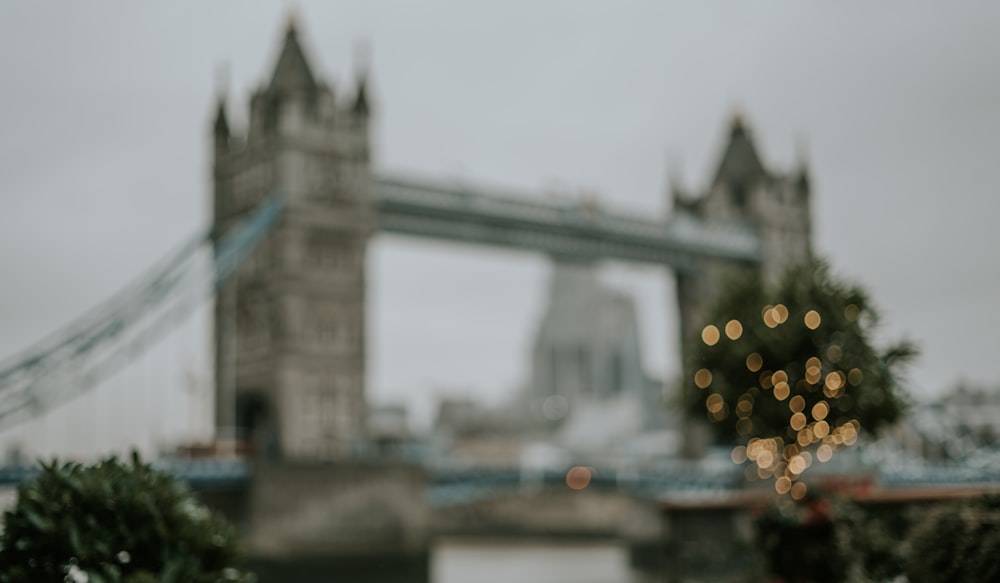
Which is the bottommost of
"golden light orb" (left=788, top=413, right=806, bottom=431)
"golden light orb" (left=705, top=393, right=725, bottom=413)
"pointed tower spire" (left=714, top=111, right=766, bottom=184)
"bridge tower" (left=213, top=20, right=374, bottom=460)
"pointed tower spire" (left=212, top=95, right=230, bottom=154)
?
"golden light orb" (left=788, top=413, right=806, bottom=431)

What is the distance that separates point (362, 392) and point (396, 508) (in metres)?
5.98

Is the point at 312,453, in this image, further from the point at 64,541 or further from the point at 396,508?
the point at 64,541

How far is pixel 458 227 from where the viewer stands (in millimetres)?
46469

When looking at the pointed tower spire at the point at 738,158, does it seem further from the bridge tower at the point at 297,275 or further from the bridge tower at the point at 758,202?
the bridge tower at the point at 297,275

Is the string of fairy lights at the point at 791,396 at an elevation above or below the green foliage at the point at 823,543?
above

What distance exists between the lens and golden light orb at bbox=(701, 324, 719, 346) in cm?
2102

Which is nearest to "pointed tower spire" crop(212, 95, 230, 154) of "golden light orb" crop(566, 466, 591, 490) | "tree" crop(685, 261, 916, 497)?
"golden light orb" crop(566, 466, 591, 490)

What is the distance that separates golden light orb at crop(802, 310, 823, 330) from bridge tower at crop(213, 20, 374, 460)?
82.5 feet

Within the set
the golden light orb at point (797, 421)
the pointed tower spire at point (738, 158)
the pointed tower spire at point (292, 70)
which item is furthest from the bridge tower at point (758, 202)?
the golden light orb at point (797, 421)

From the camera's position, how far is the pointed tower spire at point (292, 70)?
4431 centimetres

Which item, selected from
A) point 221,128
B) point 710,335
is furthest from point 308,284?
point 710,335

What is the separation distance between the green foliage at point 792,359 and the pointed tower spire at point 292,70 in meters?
26.6

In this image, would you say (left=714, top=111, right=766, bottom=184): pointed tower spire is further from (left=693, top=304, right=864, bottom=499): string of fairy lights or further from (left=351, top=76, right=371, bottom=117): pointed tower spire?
(left=693, top=304, right=864, bottom=499): string of fairy lights

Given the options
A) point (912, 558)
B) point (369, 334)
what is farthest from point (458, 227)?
point (912, 558)
